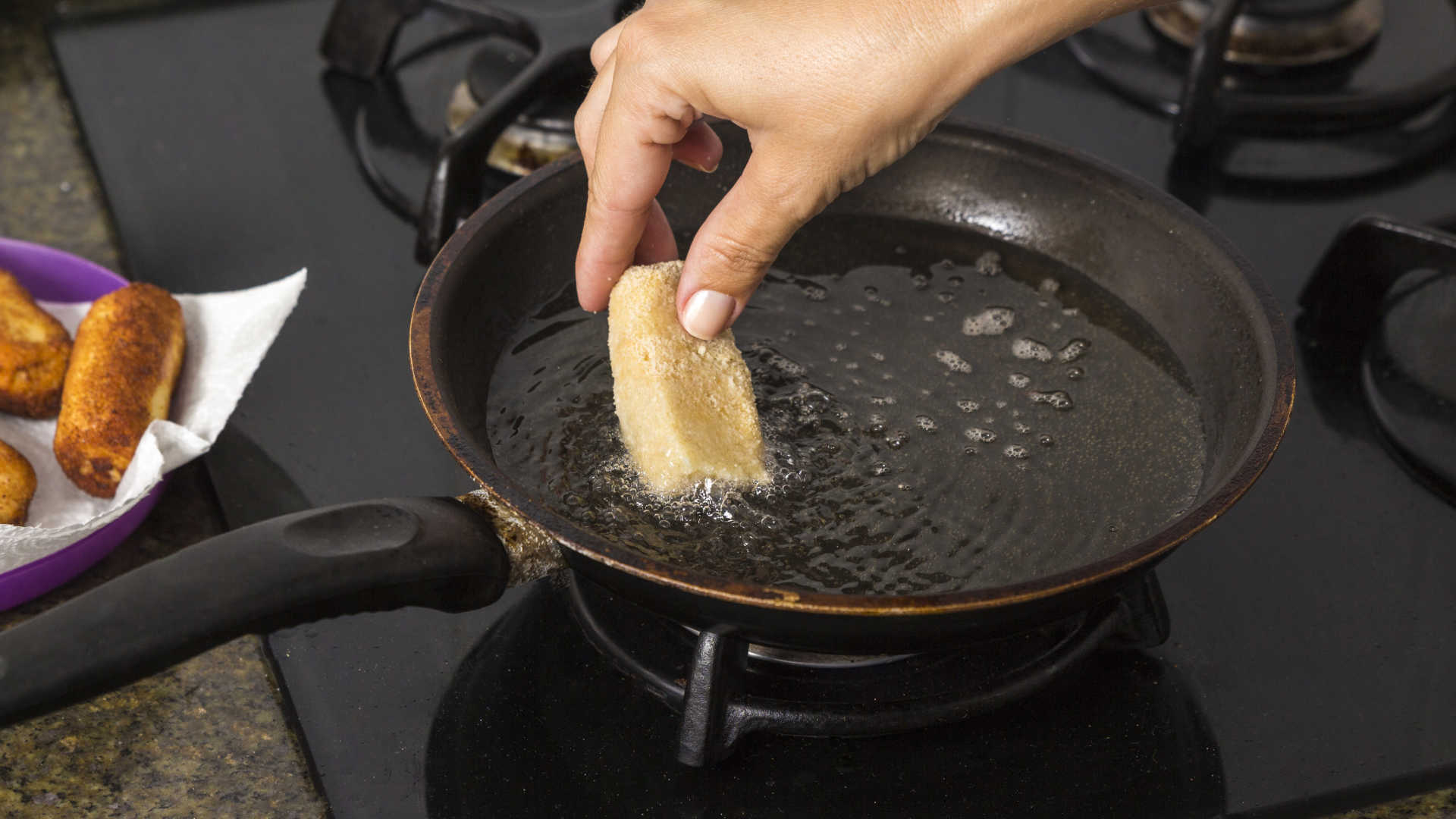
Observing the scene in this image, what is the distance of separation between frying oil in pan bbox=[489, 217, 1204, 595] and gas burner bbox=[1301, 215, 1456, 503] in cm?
25

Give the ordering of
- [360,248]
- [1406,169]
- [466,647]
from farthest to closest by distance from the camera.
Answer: [1406,169], [360,248], [466,647]

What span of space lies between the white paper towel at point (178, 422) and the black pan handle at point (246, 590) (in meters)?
0.24

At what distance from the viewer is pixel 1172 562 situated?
979mm

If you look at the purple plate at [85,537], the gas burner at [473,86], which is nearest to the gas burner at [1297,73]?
the gas burner at [473,86]

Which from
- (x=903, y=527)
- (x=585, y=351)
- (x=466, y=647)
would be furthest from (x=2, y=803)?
(x=903, y=527)

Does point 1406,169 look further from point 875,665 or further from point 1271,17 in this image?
point 875,665

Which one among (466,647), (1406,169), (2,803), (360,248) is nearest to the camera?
(2,803)

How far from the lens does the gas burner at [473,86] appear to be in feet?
3.86

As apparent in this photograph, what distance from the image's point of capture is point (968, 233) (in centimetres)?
111

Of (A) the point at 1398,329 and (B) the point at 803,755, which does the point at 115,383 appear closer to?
(B) the point at 803,755

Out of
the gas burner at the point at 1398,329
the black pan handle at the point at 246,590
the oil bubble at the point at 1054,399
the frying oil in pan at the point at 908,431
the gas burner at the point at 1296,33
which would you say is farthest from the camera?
the gas burner at the point at 1296,33

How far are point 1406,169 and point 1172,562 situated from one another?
0.66m

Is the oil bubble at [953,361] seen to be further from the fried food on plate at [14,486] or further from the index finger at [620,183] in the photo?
the fried food on plate at [14,486]

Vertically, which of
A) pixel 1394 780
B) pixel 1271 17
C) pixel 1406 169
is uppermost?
pixel 1271 17
